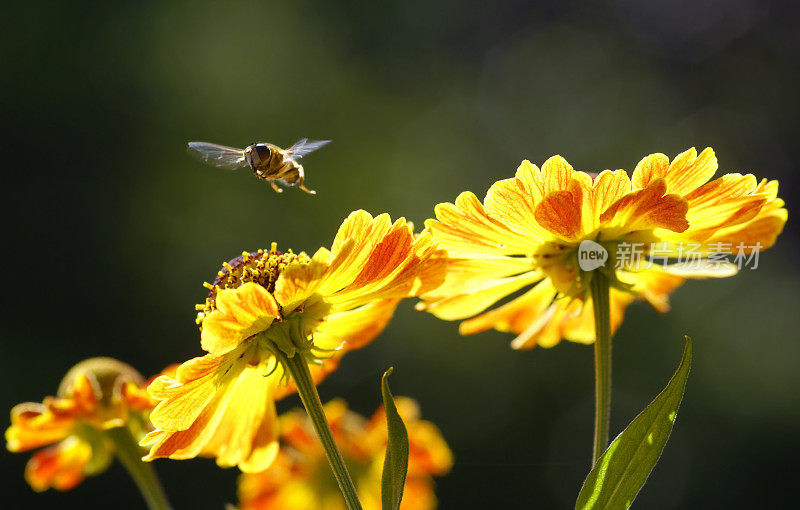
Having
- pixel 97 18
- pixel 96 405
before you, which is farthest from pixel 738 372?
pixel 97 18

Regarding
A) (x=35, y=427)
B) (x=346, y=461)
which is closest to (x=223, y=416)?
(x=35, y=427)

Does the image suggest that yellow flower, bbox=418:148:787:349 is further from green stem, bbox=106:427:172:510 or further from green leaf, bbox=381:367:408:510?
green stem, bbox=106:427:172:510

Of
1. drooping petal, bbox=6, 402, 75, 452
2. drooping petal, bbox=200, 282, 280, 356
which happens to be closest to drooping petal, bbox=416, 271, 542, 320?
drooping petal, bbox=200, 282, 280, 356

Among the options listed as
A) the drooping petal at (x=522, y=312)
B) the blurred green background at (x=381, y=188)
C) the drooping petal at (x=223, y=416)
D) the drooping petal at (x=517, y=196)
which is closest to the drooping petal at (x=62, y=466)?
the drooping petal at (x=223, y=416)

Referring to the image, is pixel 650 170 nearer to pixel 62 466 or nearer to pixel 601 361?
pixel 601 361

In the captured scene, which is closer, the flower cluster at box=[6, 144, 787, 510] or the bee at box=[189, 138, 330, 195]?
the flower cluster at box=[6, 144, 787, 510]

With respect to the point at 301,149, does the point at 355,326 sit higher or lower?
lower
